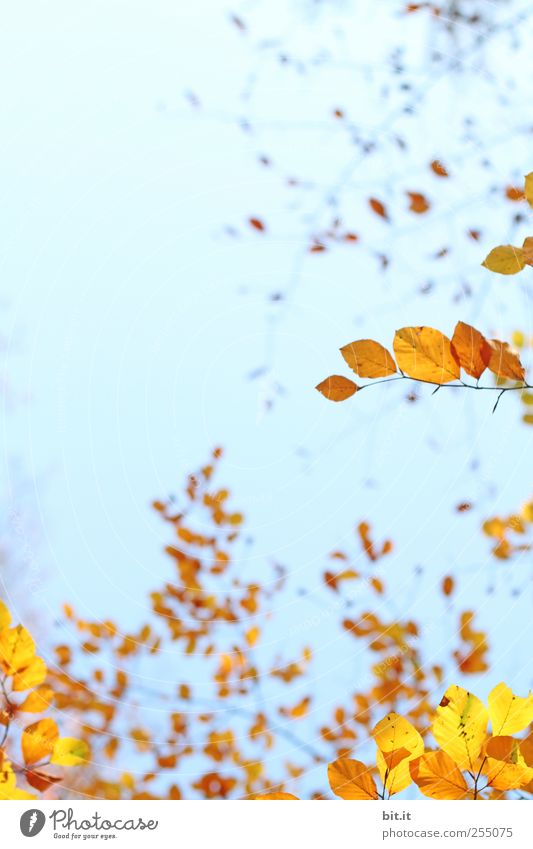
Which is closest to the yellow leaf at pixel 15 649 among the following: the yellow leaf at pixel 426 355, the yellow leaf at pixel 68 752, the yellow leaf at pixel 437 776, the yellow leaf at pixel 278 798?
the yellow leaf at pixel 68 752

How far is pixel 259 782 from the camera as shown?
1.95 m

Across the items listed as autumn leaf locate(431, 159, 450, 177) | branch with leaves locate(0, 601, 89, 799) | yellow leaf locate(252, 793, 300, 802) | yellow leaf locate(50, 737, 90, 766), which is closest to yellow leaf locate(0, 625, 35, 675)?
branch with leaves locate(0, 601, 89, 799)

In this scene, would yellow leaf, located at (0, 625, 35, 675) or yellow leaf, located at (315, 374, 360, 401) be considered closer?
yellow leaf, located at (0, 625, 35, 675)

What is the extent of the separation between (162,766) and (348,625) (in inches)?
29.6

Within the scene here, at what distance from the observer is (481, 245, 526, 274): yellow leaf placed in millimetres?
852

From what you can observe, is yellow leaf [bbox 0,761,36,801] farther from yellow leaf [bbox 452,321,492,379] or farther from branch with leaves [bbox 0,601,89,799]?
yellow leaf [bbox 452,321,492,379]

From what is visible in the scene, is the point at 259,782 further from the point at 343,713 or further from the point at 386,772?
the point at 386,772

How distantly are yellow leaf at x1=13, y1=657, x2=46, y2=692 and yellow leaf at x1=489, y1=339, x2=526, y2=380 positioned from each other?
0.69 meters

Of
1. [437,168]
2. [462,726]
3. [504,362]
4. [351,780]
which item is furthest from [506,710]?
[437,168]

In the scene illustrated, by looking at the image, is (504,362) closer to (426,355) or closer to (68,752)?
(426,355)

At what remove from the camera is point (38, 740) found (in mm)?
864
